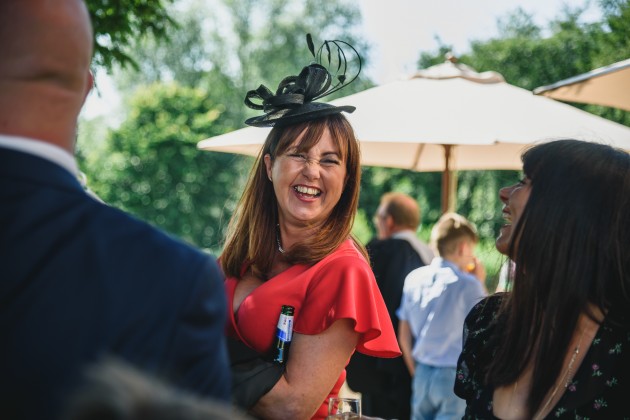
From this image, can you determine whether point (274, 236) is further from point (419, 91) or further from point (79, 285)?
point (419, 91)

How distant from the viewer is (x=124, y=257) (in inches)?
42.0

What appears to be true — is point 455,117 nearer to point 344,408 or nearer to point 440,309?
point 440,309

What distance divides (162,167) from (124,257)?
28887 millimetres

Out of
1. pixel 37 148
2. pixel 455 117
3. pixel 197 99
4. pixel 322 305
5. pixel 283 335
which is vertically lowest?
pixel 283 335

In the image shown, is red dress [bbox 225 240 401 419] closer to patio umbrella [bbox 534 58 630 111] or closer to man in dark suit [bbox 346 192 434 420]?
patio umbrella [bbox 534 58 630 111]

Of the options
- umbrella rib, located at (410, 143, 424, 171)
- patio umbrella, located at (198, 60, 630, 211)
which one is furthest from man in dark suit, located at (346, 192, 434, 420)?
umbrella rib, located at (410, 143, 424, 171)

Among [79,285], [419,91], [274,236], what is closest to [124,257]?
[79,285]

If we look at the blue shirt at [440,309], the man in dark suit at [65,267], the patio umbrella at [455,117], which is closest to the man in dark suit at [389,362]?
the blue shirt at [440,309]

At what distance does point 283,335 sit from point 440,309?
2954mm

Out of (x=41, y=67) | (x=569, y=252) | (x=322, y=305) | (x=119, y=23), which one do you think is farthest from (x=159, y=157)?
(x=41, y=67)

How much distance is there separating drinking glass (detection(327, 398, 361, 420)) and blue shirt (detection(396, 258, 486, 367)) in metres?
2.77

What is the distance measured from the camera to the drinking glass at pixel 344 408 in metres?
2.13

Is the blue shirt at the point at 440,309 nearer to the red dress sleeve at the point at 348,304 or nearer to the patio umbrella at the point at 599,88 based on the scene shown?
the patio umbrella at the point at 599,88

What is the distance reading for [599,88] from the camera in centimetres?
464
